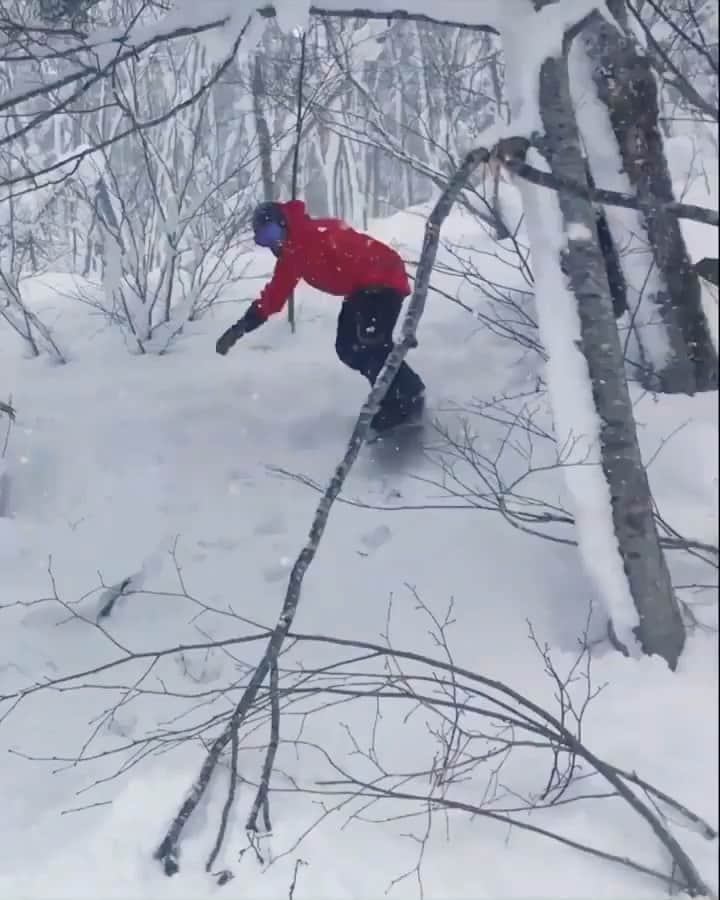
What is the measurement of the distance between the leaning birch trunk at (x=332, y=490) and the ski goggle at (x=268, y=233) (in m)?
1.82

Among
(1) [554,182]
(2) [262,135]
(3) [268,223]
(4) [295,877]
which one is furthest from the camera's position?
(2) [262,135]

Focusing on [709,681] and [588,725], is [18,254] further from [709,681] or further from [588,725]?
[709,681]

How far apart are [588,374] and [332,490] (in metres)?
0.61

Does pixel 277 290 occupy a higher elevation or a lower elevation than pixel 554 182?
lower

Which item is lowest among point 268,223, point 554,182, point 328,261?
point 328,261

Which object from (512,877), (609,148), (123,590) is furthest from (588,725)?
(123,590)

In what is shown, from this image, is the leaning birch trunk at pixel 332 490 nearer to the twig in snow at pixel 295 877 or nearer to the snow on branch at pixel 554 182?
the snow on branch at pixel 554 182

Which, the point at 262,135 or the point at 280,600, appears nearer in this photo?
the point at 280,600

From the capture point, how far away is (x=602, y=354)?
6.21ft

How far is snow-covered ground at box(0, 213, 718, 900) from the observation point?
1558mm

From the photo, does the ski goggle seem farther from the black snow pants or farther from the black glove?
the black snow pants

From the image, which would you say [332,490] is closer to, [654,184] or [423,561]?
[654,184]

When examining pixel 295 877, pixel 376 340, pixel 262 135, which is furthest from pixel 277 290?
pixel 262 135

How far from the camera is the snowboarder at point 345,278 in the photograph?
3582mm
